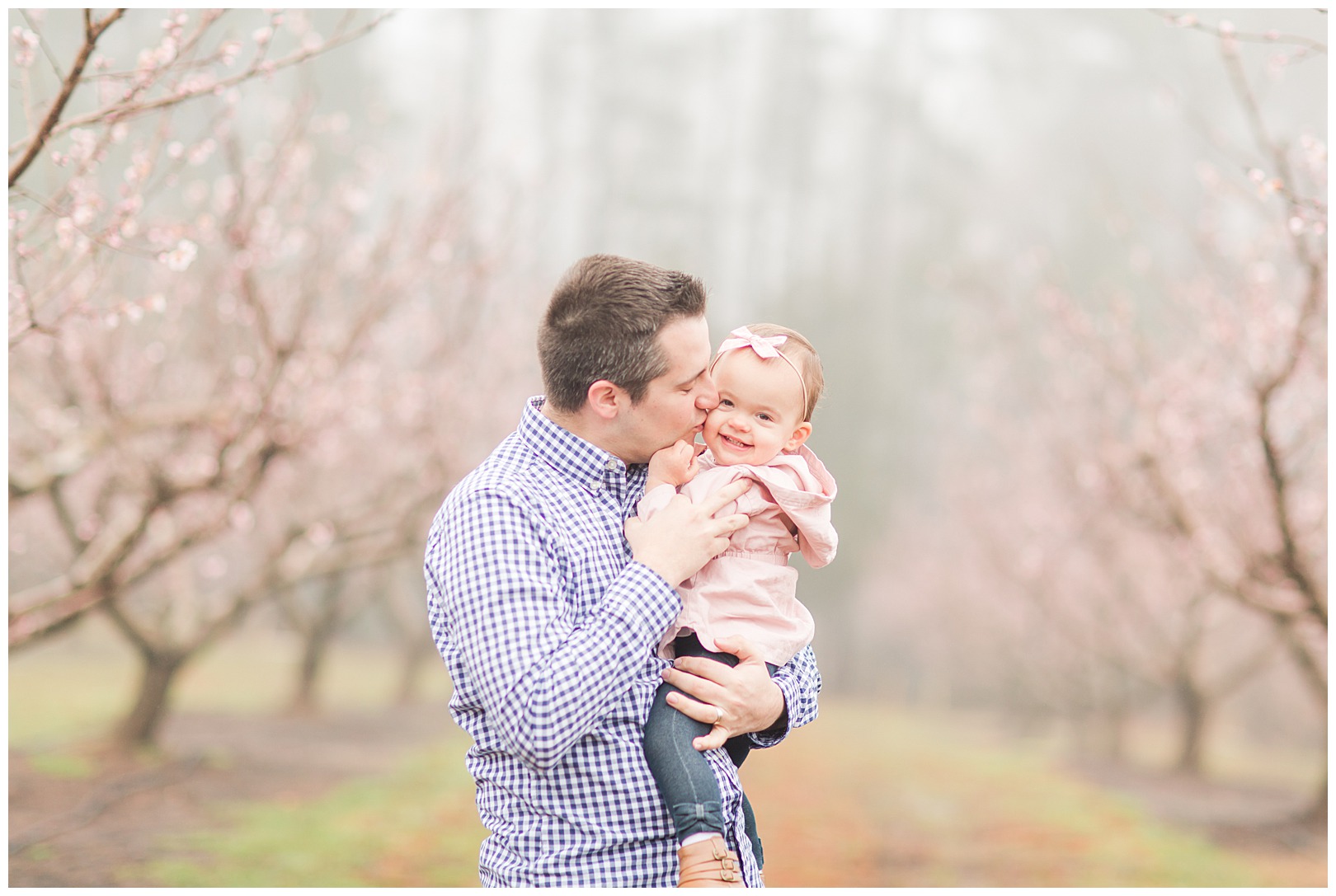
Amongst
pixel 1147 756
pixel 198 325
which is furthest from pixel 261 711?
pixel 1147 756

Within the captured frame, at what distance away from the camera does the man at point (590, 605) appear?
4.98 ft

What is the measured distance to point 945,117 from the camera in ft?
97.1

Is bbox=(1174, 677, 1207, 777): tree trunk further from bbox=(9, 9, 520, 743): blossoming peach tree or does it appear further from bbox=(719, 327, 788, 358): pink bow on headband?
bbox=(719, 327, 788, 358): pink bow on headband

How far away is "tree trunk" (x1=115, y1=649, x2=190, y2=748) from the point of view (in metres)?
7.60

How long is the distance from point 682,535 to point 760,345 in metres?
0.49

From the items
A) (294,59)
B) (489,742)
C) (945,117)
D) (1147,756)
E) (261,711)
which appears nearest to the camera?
(489,742)

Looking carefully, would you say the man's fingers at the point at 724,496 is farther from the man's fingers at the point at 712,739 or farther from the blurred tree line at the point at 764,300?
the blurred tree line at the point at 764,300

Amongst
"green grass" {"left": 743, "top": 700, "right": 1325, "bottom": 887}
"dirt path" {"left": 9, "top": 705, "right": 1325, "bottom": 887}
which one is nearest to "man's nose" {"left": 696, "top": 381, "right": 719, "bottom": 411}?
"dirt path" {"left": 9, "top": 705, "right": 1325, "bottom": 887}

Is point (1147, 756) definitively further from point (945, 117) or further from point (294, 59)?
point (945, 117)

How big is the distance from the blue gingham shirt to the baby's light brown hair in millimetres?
405

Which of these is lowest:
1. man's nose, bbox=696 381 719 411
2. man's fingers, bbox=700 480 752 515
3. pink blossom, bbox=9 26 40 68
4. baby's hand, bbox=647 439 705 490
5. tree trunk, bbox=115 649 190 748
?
tree trunk, bbox=115 649 190 748

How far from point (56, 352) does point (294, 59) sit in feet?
14.6

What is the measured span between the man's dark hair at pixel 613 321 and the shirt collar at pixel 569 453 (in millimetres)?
48

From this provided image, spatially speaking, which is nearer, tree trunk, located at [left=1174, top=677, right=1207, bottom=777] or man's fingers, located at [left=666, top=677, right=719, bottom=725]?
man's fingers, located at [left=666, top=677, right=719, bottom=725]
